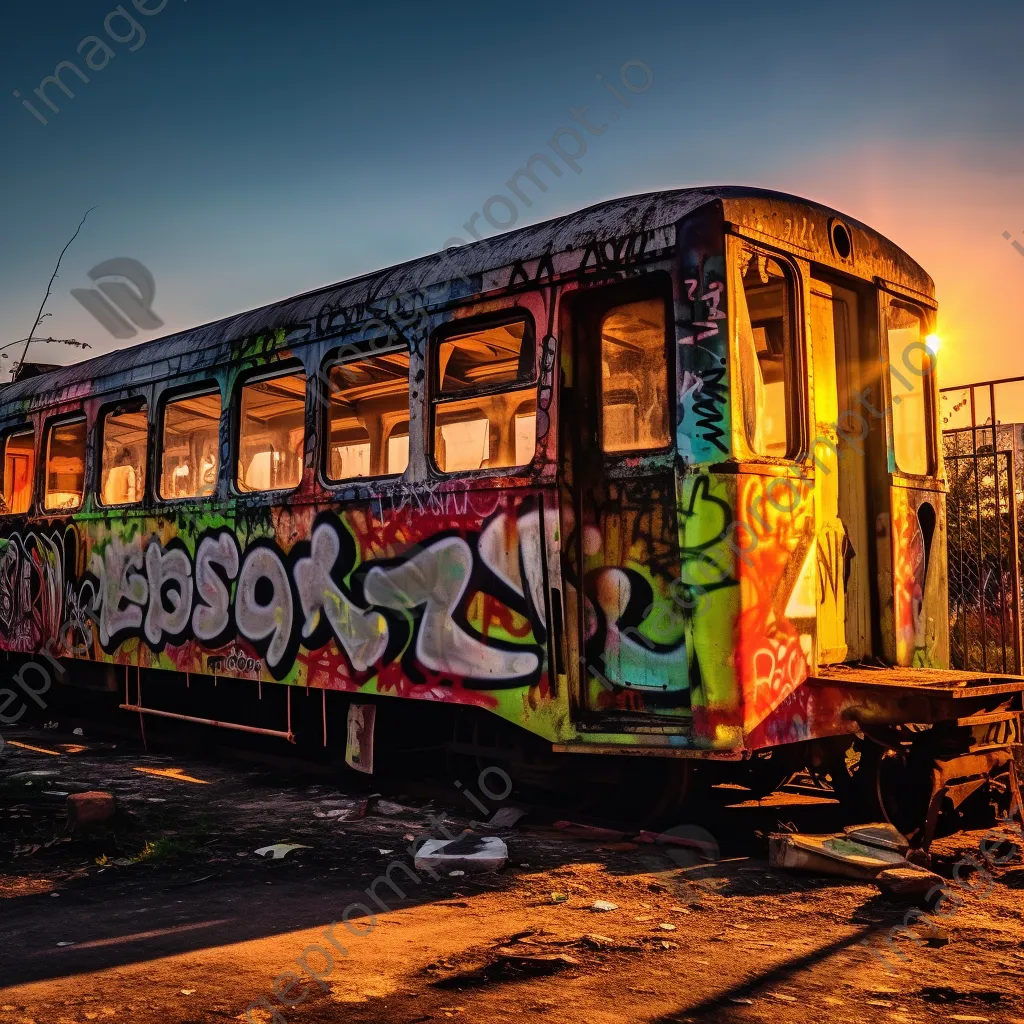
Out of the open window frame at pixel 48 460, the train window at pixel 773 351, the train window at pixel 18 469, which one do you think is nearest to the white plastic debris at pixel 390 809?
the train window at pixel 773 351

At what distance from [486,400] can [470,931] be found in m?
3.03

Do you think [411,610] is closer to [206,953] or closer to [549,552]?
[549,552]

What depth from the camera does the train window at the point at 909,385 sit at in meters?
6.59

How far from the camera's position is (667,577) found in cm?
554

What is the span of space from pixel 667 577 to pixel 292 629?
121 inches

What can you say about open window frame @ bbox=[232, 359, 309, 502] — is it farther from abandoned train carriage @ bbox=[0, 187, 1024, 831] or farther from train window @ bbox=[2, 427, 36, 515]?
train window @ bbox=[2, 427, 36, 515]

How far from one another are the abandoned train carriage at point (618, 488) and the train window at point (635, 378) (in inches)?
0.5

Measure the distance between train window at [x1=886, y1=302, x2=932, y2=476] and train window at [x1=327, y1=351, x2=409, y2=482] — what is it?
9.82ft

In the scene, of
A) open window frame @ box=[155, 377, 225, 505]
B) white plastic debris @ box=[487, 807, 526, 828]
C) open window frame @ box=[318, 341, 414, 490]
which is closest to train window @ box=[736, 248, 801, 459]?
open window frame @ box=[318, 341, 414, 490]

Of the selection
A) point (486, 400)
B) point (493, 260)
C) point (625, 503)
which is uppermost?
point (493, 260)

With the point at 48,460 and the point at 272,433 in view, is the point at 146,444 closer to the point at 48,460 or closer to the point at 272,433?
the point at 272,433

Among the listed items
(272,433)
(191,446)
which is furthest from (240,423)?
(191,446)

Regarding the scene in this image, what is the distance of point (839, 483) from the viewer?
6.26m

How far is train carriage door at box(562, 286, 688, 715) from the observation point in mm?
5562
